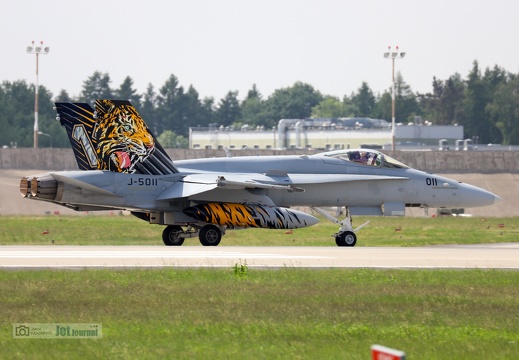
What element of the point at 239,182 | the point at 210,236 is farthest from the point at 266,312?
the point at 210,236

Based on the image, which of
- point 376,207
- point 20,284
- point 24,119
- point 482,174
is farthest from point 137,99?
point 20,284

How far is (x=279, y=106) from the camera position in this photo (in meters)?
179

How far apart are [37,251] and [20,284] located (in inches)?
264

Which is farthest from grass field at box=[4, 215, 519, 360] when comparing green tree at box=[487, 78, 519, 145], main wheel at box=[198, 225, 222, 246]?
green tree at box=[487, 78, 519, 145]

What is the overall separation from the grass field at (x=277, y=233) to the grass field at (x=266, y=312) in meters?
13.9

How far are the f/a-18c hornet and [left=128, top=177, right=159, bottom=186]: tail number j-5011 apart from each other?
26 millimetres

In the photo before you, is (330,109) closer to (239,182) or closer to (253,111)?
(253,111)

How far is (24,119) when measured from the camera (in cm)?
12006

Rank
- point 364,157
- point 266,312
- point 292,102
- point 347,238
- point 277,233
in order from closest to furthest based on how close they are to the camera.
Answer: point 266,312, point 347,238, point 364,157, point 277,233, point 292,102

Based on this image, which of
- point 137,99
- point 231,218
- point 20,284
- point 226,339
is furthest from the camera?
point 137,99

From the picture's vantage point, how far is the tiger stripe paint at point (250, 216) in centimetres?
2869

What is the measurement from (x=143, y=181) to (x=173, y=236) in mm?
2026

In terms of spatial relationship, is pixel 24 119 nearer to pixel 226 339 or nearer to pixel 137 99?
pixel 137 99

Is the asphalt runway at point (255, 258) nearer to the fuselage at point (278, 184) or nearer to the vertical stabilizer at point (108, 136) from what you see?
the fuselage at point (278, 184)
